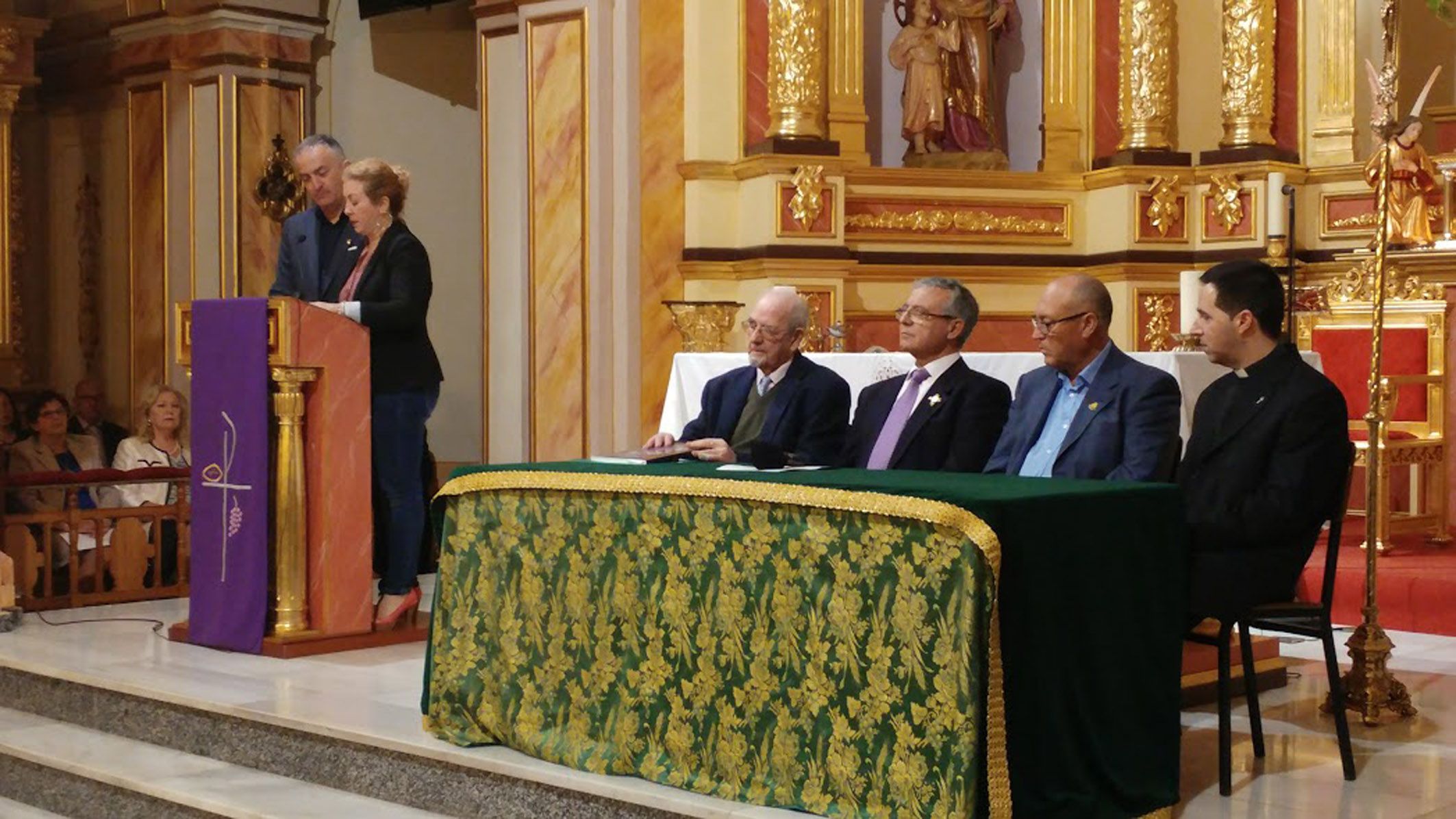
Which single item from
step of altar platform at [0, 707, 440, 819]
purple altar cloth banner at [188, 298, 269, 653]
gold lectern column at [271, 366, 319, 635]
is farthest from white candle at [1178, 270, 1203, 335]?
step of altar platform at [0, 707, 440, 819]

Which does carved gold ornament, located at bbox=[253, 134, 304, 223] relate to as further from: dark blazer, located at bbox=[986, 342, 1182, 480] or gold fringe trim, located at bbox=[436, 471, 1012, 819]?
dark blazer, located at bbox=[986, 342, 1182, 480]

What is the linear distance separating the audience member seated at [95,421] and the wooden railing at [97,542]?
1352 millimetres

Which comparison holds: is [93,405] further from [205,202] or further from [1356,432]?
[1356,432]

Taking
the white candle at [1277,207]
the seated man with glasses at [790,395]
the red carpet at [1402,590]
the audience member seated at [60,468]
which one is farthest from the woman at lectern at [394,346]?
the white candle at [1277,207]

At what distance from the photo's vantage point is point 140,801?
4.39 m

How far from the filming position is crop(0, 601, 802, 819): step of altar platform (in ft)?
12.3

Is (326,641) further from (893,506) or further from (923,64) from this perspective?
(923,64)

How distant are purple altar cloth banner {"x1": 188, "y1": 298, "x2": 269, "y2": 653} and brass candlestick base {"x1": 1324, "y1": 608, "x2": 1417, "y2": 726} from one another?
9.81ft

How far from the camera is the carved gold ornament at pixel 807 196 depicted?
8195mm

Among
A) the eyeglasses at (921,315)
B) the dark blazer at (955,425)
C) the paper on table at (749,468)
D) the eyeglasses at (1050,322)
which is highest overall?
the eyeglasses at (921,315)

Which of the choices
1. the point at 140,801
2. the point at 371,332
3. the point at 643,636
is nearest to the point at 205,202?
the point at 371,332

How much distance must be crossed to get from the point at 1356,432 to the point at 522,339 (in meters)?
3.91

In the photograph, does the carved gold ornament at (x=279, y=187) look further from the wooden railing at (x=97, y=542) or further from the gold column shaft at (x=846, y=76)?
the wooden railing at (x=97, y=542)

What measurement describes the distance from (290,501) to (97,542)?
137 centimetres
